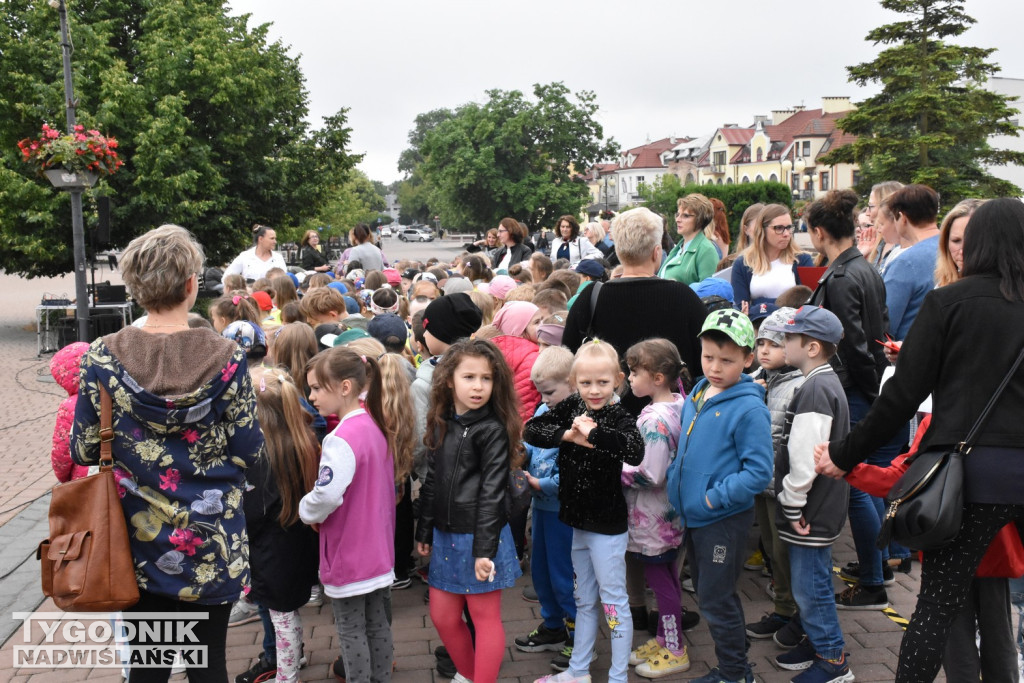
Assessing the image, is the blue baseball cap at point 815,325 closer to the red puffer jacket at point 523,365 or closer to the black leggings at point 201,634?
the red puffer jacket at point 523,365

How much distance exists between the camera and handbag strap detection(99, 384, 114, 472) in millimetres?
2764

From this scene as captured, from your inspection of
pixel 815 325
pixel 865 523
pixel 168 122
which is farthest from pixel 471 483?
pixel 168 122

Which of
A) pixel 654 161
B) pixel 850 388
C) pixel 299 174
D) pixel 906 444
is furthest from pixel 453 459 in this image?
pixel 654 161

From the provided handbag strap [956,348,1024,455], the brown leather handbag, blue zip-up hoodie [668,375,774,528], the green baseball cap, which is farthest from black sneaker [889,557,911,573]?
the brown leather handbag

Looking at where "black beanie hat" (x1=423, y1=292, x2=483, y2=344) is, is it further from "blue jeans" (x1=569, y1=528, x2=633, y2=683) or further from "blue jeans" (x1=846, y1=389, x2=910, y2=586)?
"blue jeans" (x1=846, y1=389, x2=910, y2=586)

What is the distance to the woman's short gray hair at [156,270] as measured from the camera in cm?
287

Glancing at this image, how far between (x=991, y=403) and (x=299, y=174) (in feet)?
85.1

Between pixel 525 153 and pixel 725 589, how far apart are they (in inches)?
2203

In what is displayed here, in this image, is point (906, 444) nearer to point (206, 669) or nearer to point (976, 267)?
point (976, 267)

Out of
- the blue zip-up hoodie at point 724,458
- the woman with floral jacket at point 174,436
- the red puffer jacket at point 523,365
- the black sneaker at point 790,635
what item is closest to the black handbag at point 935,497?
the blue zip-up hoodie at point 724,458

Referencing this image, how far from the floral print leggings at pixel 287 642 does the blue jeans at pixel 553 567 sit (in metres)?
1.28

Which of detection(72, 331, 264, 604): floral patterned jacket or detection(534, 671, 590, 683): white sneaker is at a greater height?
detection(72, 331, 264, 604): floral patterned jacket

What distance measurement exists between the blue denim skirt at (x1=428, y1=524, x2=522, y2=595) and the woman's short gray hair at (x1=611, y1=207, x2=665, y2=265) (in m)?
1.61

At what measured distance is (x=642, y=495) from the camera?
4105 millimetres
